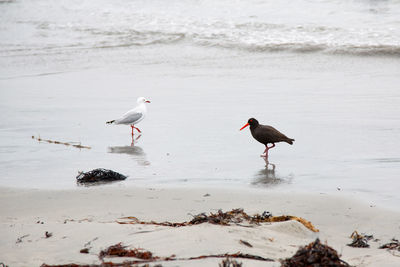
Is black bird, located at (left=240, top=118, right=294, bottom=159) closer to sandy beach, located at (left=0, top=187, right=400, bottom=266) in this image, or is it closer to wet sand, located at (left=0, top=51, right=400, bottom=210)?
wet sand, located at (left=0, top=51, right=400, bottom=210)

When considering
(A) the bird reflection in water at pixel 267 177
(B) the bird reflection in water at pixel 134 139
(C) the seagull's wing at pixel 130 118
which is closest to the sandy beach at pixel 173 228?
(A) the bird reflection in water at pixel 267 177

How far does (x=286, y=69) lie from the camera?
45.9ft

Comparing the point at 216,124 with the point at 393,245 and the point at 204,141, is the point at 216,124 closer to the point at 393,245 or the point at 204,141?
the point at 204,141

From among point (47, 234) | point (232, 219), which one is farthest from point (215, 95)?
point (47, 234)

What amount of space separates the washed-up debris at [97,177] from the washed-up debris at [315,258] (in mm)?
3361

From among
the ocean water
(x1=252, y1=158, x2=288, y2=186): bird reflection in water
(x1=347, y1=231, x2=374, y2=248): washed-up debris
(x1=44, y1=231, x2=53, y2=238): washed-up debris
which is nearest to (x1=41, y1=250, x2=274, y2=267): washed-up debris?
(x1=44, y1=231, x2=53, y2=238): washed-up debris

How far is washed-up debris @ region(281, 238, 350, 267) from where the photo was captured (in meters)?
3.28

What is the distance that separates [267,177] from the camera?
6531mm

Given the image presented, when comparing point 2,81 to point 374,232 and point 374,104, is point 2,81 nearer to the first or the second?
point 374,104

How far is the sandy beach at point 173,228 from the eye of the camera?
146 inches

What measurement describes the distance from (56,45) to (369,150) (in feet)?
48.0

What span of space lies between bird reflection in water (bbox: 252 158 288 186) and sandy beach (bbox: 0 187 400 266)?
1.33 ft

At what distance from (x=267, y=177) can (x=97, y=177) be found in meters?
2.06

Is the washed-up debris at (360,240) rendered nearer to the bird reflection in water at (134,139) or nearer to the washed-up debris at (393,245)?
the washed-up debris at (393,245)
